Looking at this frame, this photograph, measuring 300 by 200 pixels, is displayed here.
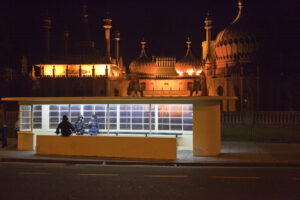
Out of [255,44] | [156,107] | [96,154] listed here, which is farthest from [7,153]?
[255,44]

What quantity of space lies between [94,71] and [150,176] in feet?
138

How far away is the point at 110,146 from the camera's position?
17.1 meters

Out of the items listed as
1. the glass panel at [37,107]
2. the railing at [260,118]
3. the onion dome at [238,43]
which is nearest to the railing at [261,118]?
the railing at [260,118]

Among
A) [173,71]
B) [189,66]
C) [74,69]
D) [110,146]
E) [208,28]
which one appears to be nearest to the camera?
[110,146]

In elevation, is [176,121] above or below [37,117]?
below

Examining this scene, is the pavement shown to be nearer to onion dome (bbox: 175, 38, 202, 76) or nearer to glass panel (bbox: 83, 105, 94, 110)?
glass panel (bbox: 83, 105, 94, 110)

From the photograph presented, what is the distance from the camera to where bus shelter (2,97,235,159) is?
16.9 metres

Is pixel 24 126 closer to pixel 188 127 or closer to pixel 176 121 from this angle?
pixel 176 121

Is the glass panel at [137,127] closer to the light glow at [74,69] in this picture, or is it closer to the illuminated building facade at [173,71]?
the illuminated building facade at [173,71]

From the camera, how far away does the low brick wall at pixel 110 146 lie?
1662 cm

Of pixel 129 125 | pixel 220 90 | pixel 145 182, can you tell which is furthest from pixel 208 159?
pixel 220 90

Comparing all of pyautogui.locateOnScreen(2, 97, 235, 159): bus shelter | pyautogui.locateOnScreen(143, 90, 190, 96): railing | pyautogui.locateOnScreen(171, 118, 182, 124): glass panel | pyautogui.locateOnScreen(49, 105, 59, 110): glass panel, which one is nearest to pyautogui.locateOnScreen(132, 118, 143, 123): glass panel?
pyautogui.locateOnScreen(2, 97, 235, 159): bus shelter

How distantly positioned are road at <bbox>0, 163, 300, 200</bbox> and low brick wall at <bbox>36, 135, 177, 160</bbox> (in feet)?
5.20

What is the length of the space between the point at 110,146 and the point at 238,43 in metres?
39.0
